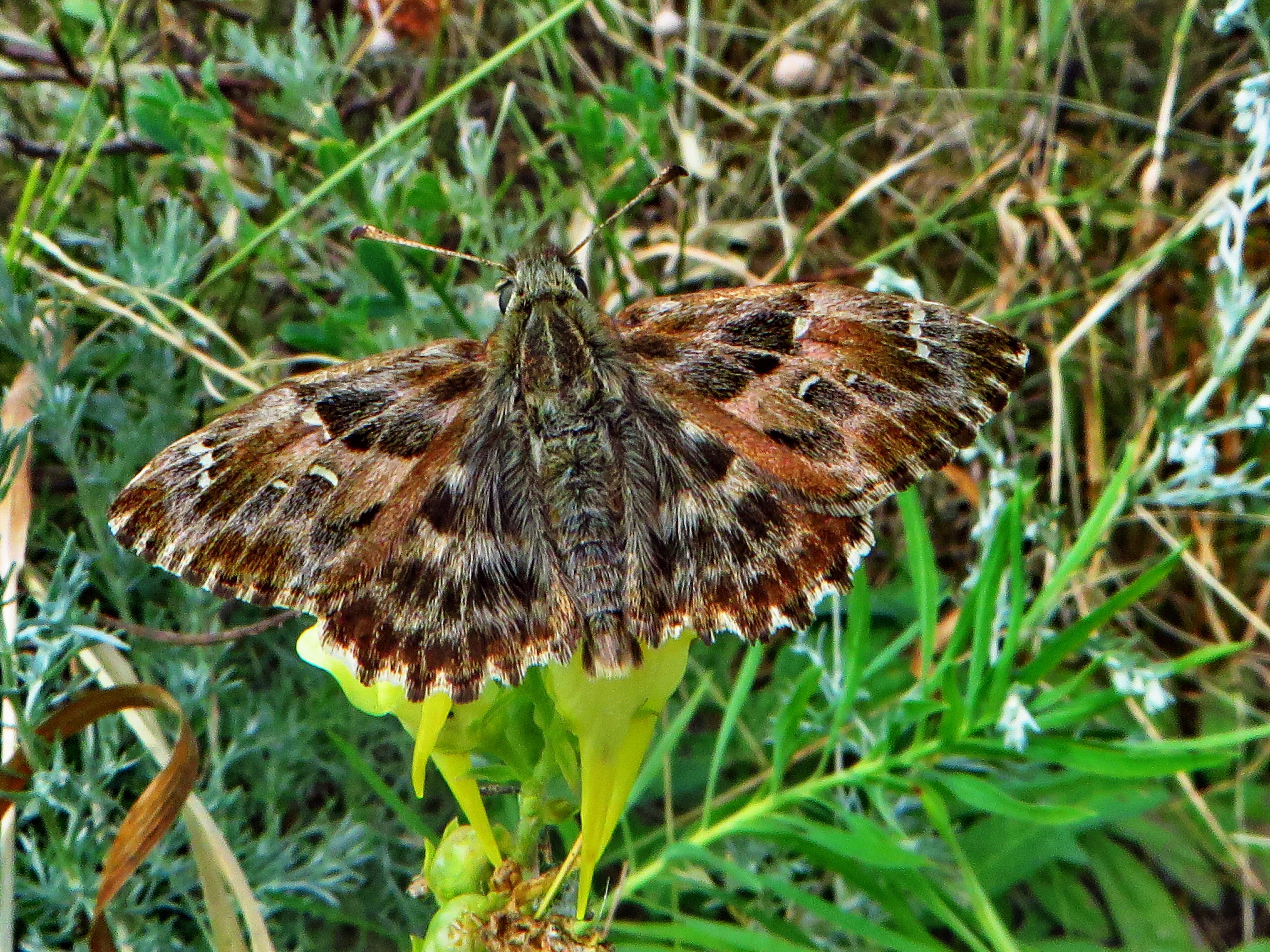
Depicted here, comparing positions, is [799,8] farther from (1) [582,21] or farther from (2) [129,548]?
(2) [129,548]

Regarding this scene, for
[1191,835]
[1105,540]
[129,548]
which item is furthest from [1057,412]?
[129,548]

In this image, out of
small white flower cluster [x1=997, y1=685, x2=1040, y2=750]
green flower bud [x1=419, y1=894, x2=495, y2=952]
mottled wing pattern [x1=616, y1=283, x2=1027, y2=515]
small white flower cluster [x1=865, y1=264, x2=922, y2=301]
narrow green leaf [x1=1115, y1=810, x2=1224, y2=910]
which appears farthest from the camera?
narrow green leaf [x1=1115, y1=810, x2=1224, y2=910]

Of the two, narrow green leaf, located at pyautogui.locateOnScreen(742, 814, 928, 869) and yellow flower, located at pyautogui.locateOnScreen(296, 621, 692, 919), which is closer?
yellow flower, located at pyautogui.locateOnScreen(296, 621, 692, 919)

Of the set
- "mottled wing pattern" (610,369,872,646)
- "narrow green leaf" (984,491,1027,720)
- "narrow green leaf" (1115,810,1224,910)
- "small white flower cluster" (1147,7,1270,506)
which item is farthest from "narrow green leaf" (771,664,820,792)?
→ "narrow green leaf" (1115,810,1224,910)

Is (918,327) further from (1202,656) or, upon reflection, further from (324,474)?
(324,474)

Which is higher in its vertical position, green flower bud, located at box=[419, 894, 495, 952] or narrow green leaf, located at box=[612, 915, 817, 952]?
green flower bud, located at box=[419, 894, 495, 952]

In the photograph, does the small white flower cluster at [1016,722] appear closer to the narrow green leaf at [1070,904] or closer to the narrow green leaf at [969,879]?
the narrow green leaf at [969,879]

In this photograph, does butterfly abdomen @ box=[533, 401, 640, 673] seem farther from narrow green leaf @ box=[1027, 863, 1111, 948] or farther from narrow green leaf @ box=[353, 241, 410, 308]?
narrow green leaf @ box=[1027, 863, 1111, 948]
